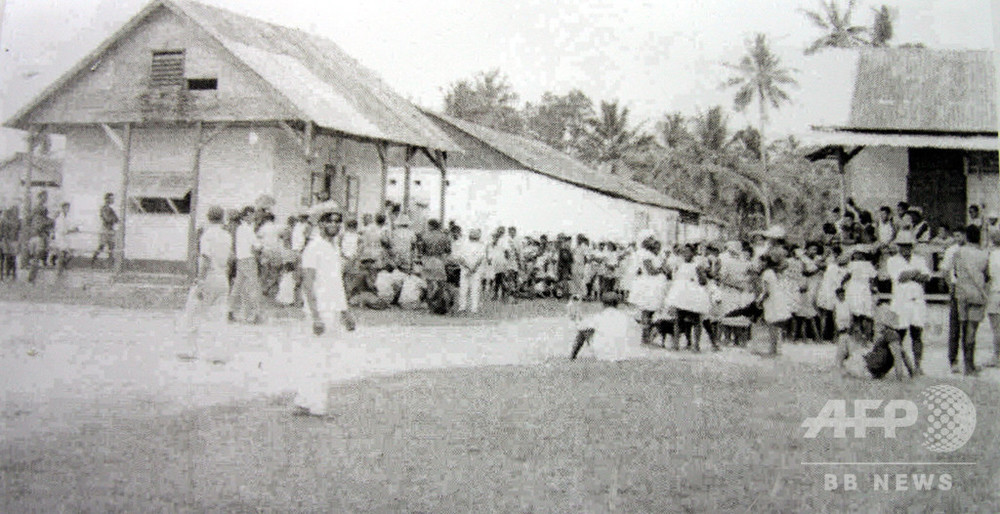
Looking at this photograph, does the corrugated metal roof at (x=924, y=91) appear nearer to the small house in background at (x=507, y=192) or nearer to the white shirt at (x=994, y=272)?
the white shirt at (x=994, y=272)

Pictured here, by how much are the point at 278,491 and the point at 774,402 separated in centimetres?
403

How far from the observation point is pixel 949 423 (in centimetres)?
567

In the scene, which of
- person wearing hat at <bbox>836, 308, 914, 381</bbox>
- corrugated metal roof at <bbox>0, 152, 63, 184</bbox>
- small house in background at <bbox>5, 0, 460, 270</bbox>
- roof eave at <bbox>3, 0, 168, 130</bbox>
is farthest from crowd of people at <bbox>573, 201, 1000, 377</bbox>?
corrugated metal roof at <bbox>0, 152, 63, 184</bbox>

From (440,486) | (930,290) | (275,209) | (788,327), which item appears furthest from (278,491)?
(275,209)

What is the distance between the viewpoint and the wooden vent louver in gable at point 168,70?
16.6 m

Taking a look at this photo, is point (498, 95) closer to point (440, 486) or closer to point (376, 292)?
point (376, 292)

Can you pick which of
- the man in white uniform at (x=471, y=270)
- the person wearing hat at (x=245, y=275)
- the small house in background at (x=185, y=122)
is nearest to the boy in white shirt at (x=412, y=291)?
the man in white uniform at (x=471, y=270)

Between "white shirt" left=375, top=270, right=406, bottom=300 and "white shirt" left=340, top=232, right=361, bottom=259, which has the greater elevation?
"white shirt" left=340, top=232, right=361, bottom=259

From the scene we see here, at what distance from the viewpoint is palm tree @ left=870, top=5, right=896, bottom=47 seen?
7495 millimetres

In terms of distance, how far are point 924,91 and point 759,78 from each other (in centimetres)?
510

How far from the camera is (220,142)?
17094 millimetres

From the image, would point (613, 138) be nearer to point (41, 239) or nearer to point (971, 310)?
point (41, 239)

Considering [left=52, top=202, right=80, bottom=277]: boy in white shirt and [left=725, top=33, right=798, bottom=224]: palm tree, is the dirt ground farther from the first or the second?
[left=52, top=202, right=80, bottom=277]: boy in white shirt

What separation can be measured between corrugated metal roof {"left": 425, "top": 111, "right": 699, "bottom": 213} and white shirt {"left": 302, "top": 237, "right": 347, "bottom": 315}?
55.0 feet
